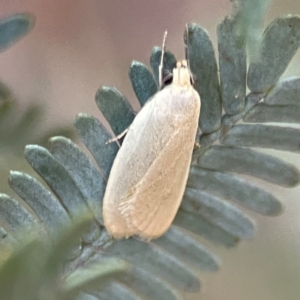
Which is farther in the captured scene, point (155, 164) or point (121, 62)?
point (121, 62)

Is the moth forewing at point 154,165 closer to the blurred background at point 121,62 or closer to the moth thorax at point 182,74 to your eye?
the moth thorax at point 182,74

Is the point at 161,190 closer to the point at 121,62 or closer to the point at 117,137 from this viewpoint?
the point at 117,137

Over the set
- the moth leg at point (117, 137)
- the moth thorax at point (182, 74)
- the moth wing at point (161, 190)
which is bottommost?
the moth wing at point (161, 190)

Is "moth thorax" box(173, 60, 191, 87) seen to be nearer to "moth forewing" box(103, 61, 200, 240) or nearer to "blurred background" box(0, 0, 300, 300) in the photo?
"moth forewing" box(103, 61, 200, 240)

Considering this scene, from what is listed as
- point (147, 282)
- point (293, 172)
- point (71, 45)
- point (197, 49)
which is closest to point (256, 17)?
point (197, 49)

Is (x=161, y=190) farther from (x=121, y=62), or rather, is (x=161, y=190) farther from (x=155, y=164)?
(x=121, y=62)

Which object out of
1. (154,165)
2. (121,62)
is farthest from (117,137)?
(121,62)

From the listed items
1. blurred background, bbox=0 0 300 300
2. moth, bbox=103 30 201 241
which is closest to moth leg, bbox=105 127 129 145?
moth, bbox=103 30 201 241

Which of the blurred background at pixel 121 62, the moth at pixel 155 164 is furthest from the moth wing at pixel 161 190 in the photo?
the blurred background at pixel 121 62
